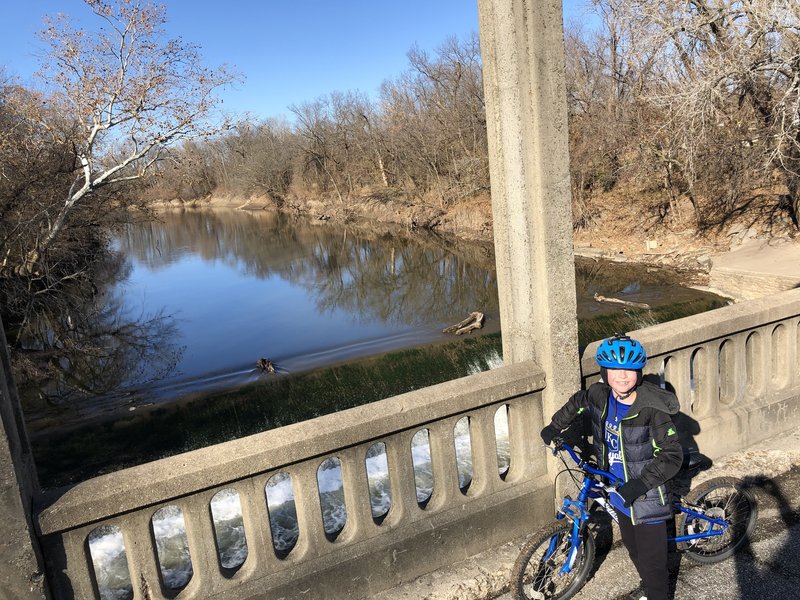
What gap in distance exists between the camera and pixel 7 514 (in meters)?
2.51

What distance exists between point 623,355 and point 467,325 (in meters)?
13.9

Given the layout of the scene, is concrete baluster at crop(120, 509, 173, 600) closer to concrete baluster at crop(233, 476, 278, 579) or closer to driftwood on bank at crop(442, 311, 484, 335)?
concrete baluster at crop(233, 476, 278, 579)

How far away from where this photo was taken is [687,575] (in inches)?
137

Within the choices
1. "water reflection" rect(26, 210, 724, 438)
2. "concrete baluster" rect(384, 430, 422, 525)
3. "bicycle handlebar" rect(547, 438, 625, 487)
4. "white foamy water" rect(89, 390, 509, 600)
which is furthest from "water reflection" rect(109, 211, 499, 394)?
"bicycle handlebar" rect(547, 438, 625, 487)

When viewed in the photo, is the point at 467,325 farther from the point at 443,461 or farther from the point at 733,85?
the point at 443,461

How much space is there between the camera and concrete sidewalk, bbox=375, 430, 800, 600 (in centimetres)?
332

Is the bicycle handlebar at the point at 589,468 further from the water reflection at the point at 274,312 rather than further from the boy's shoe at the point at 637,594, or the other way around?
the water reflection at the point at 274,312

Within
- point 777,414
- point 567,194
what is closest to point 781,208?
point 777,414

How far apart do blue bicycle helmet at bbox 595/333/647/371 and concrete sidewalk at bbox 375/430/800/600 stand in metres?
1.33

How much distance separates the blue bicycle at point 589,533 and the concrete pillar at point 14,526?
2.25m

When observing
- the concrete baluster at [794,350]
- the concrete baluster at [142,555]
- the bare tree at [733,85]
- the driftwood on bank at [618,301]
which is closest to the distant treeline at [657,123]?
the bare tree at [733,85]

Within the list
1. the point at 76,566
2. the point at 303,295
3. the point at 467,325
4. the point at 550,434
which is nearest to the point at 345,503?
the point at 550,434

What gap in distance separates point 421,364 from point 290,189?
2319 inches

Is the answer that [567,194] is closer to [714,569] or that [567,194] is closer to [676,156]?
[714,569]
